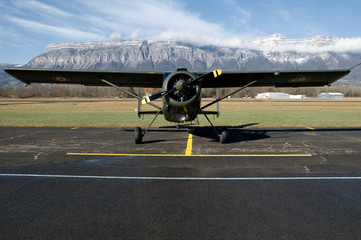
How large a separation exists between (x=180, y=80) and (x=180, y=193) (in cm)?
531

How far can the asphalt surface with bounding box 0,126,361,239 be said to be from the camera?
139 inches

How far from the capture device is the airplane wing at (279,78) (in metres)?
11.9

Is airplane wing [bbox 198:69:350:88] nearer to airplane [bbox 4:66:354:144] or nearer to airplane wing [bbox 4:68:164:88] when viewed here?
airplane [bbox 4:66:354:144]

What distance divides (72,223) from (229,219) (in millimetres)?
2211

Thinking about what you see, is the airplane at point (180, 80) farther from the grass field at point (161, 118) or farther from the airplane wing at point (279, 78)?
the grass field at point (161, 118)

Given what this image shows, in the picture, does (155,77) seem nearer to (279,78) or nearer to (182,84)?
(182,84)

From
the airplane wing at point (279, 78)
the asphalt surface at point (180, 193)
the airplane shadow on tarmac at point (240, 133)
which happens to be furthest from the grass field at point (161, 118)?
the asphalt surface at point (180, 193)

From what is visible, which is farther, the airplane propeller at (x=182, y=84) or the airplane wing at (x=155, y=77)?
the airplane wing at (x=155, y=77)

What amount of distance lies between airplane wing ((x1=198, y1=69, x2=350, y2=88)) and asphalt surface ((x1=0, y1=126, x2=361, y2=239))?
163 inches

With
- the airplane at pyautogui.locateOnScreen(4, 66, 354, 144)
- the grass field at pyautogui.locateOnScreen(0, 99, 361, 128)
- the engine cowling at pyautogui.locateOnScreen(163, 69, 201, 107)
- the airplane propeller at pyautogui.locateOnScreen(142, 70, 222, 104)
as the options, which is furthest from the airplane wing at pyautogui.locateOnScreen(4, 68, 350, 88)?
the grass field at pyautogui.locateOnScreen(0, 99, 361, 128)

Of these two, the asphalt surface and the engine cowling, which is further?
the engine cowling

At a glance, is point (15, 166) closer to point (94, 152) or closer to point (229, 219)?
point (94, 152)

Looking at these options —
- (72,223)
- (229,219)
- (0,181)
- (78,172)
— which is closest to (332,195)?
(229,219)

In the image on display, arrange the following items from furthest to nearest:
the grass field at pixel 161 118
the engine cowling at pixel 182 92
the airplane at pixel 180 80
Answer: the grass field at pixel 161 118 → the airplane at pixel 180 80 → the engine cowling at pixel 182 92
